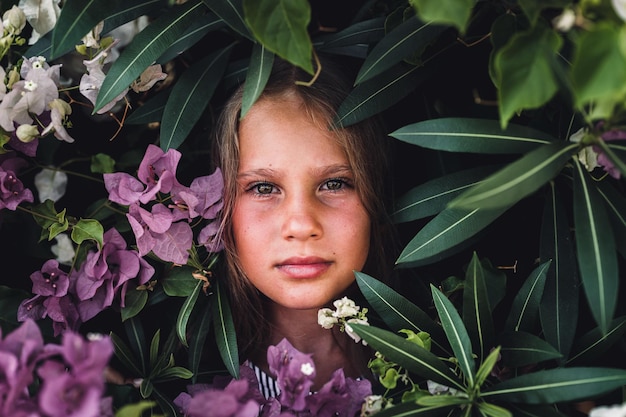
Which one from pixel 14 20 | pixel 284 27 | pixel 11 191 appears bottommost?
pixel 11 191

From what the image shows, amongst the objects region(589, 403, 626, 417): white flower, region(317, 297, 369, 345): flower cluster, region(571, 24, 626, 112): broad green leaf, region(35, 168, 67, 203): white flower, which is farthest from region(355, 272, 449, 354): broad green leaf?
region(35, 168, 67, 203): white flower

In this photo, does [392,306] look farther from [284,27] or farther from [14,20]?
[14,20]

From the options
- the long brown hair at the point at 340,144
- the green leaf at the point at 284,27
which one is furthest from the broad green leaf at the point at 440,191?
the green leaf at the point at 284,27

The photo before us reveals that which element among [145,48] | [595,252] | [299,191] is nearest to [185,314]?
[299,191]

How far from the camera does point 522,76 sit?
91cm

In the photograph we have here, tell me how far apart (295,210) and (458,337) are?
1.36 feet

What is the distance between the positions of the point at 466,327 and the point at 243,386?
45 centimetres

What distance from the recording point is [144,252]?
1443 millimetres

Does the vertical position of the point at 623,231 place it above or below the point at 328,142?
below

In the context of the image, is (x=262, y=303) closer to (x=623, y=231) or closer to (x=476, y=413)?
(x=476, y=413)

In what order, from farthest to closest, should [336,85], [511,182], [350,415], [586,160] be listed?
1. [336,85]
2. [350,415]
3. [586,160]
4. [511,182]

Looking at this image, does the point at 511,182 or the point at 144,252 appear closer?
the point at 511,182

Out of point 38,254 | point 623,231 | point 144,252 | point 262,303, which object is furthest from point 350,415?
point 38,254

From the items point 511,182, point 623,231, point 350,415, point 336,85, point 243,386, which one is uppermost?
point 336,85
